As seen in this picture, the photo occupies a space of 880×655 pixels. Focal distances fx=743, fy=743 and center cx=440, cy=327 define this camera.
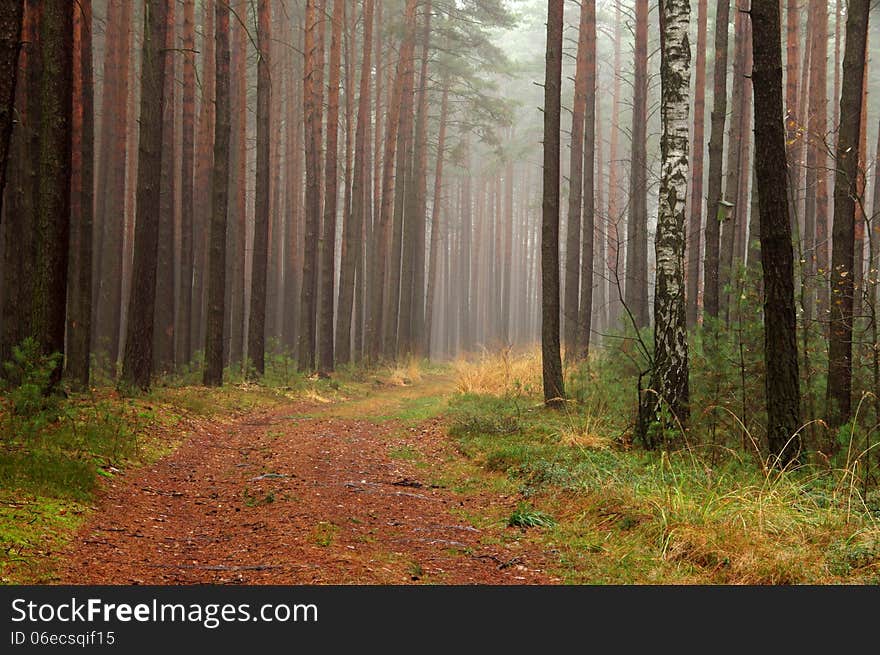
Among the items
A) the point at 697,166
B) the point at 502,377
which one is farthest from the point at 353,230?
the point at 697,166

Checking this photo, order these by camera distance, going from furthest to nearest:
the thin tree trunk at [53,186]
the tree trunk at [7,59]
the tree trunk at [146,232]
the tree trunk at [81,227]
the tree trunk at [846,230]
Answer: the tree trunk at [146,232] → the tree trunk at [81,227] → the tree trunk at [846,230] → the thin tree trunk at [53,186] → the tree trunk at [7,59]

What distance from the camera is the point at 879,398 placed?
846 cm

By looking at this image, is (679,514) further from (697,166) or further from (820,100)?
(820,100)

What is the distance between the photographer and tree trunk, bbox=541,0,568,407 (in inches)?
526

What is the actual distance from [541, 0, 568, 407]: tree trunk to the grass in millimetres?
3702

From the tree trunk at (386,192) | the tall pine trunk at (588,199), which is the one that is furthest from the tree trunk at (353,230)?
the tall pine trunk at (588,199)

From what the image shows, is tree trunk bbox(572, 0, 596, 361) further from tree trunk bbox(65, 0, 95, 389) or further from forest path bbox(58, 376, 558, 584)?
tree trunk bbox(65, 0, 95, 389)

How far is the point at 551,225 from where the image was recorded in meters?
13.4

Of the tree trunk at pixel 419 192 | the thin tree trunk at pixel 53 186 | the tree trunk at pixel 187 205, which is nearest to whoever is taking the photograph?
the thin tree trunk at pixel 53 186

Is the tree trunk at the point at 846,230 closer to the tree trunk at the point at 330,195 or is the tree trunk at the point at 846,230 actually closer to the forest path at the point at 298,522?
the forest path at the point at 298,522

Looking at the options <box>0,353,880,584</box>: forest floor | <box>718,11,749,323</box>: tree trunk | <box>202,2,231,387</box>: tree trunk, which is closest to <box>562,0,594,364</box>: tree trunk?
<box>718,11,749,323</box>: tree trunk

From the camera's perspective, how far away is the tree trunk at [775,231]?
763 cm

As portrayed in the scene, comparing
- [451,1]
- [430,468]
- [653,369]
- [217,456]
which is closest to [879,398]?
[653,369]

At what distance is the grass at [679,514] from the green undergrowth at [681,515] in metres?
0.01
